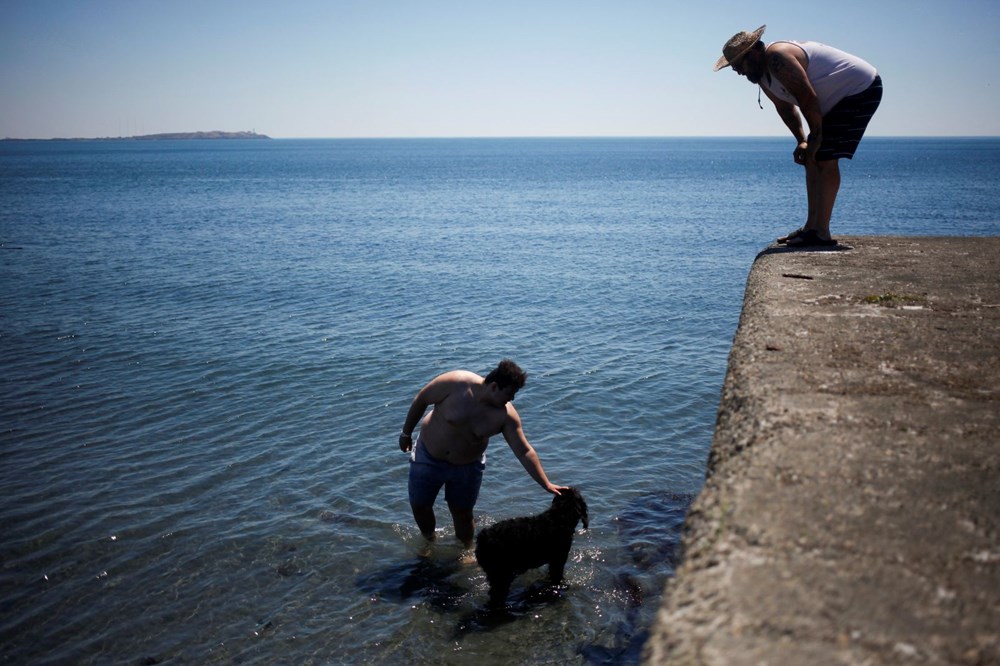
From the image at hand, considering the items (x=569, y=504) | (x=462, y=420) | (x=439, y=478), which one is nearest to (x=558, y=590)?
(x=569, y=504)

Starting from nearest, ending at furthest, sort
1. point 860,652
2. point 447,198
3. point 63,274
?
1. point 860,652
2. point 63,274
3. point 447,198

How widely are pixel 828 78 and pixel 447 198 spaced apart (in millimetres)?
53197

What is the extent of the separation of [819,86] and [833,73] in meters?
0.13

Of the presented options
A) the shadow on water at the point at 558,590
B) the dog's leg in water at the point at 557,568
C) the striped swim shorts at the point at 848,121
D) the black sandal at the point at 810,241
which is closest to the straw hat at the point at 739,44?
the striped swim shorts at the point at 848,121

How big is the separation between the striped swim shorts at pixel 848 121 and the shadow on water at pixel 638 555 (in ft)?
10.3

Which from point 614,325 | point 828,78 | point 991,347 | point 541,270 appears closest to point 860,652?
point 991,347

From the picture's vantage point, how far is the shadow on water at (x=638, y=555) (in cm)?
536

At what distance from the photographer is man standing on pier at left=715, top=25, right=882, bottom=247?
5516 millimetres

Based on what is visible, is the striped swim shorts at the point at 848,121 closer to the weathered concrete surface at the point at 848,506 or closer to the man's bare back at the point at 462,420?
the weathered concrete surface at the point at 848,506

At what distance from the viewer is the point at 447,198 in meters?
57.6

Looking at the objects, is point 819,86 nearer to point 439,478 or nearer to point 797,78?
point 797,78

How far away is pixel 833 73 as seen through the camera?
5.56 meters

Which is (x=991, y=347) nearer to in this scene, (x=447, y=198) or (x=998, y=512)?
(x=998, y=512)

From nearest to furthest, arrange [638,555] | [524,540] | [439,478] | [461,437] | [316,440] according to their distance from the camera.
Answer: [524,540]
[461,437]
[439,478]
[638,555]
[316,440]
